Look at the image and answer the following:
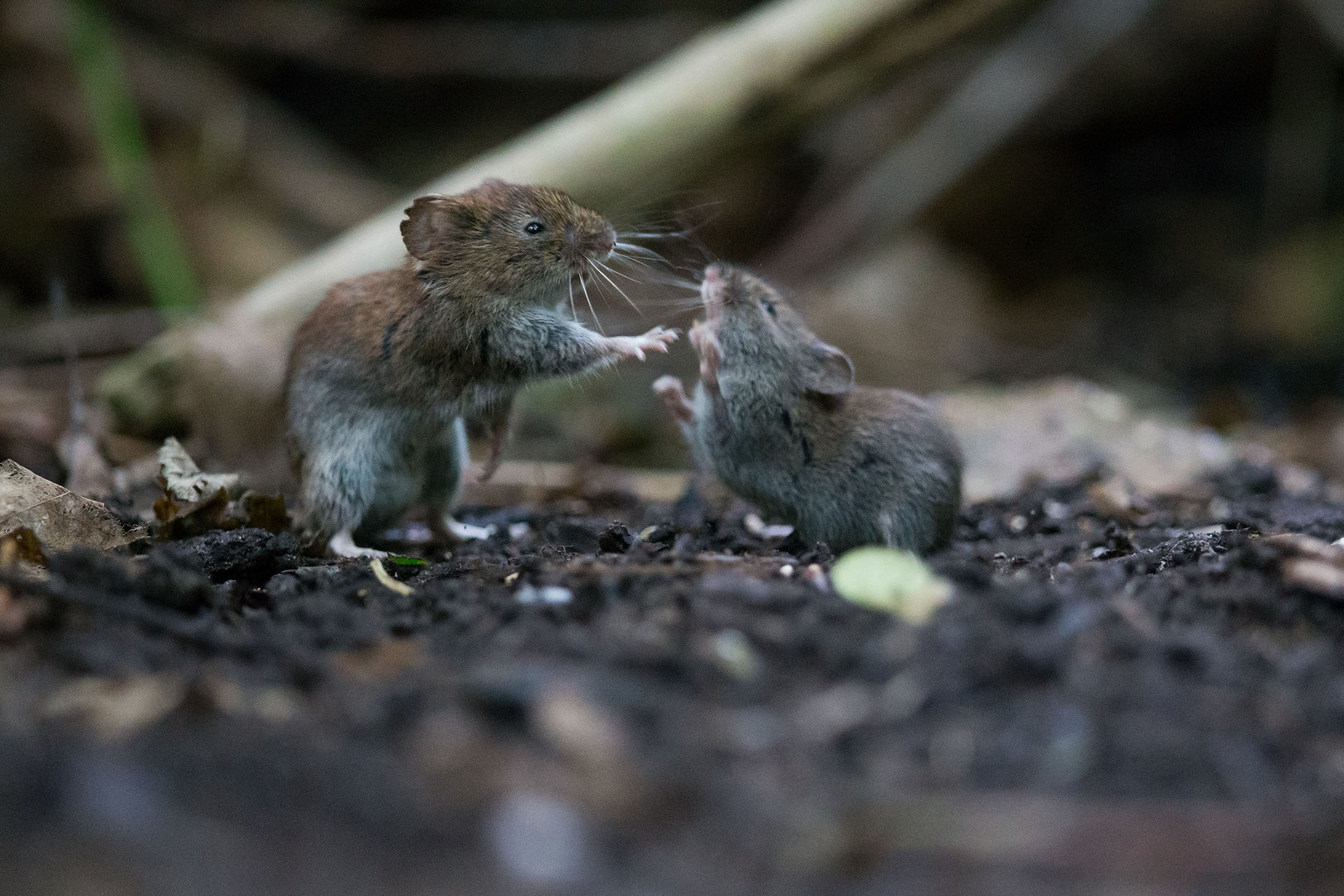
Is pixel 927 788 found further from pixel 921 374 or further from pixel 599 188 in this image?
pixel 921 374

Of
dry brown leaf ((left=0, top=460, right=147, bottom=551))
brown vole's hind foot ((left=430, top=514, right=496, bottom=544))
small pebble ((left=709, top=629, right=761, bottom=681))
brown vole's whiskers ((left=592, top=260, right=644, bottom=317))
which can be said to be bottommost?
brown vole's hind foot ((left=430, top=514, right=496, bottom=544))

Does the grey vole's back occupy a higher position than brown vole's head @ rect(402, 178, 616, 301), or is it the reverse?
brown vole's head @ rect(402, 178, 616, 301)

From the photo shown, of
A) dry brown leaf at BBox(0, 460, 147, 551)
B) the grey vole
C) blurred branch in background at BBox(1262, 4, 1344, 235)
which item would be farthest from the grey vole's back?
blurred branch in background at BBox(1262, 4, 1344, 235)

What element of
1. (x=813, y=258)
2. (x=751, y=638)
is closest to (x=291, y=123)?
(x=813, y=258)

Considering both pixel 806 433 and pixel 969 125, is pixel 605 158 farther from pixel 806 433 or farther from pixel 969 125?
pixel 969 125

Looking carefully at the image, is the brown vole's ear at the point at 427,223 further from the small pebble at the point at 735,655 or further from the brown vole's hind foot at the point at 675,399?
the small pebble at the point at 735,655

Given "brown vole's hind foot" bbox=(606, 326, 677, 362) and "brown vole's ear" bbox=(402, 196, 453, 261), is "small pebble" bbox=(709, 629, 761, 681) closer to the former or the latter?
"brown vole's hind foot" bbox=(606, 326, 677, 362)

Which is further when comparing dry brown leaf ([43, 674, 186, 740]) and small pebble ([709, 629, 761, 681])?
small pebble ([709, 629, 761, 681])

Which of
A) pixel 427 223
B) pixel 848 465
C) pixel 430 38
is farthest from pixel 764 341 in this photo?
pixel 430 38
